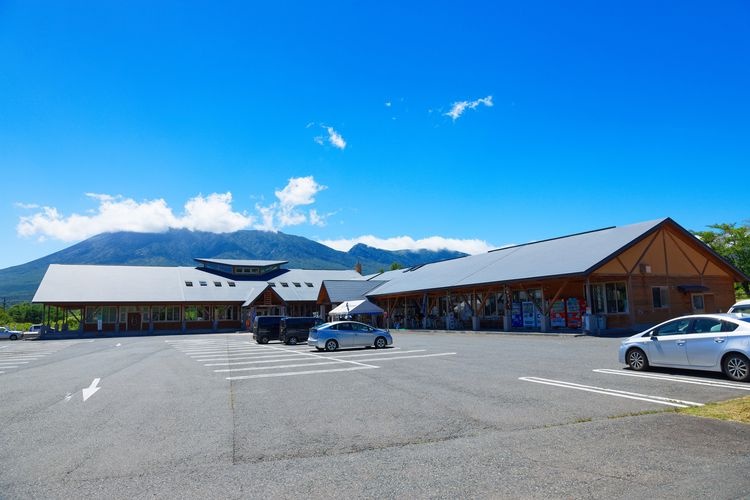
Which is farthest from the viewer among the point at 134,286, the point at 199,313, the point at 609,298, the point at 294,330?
the point at 199,313

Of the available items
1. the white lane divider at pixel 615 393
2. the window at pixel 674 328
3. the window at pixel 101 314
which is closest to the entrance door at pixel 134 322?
the window at pixel 101 314

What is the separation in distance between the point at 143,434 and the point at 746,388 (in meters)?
10.9

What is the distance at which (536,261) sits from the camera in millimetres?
32812

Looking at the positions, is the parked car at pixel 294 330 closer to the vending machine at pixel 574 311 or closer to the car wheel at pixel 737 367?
the vending machine at pixel 574 311

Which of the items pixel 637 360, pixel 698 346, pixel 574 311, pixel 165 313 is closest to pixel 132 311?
pixel 165 313

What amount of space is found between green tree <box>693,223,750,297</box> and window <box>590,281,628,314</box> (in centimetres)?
2613

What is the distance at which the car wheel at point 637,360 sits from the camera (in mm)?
12438

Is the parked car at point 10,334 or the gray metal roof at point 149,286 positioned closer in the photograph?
the gray metal roof at point 149,286

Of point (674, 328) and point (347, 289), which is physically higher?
point (347, 289)

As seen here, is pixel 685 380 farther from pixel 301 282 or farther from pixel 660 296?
Answer: pixel 301 282

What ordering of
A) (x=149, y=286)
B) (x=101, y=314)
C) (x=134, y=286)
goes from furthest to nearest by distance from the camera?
(x=149, y=286), (x=134, y=286), (x=101, y=314)

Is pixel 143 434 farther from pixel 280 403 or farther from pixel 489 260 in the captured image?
pixel 489 260

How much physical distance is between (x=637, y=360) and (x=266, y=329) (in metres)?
23.0

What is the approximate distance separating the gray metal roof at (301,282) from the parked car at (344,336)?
34273 millimetres
